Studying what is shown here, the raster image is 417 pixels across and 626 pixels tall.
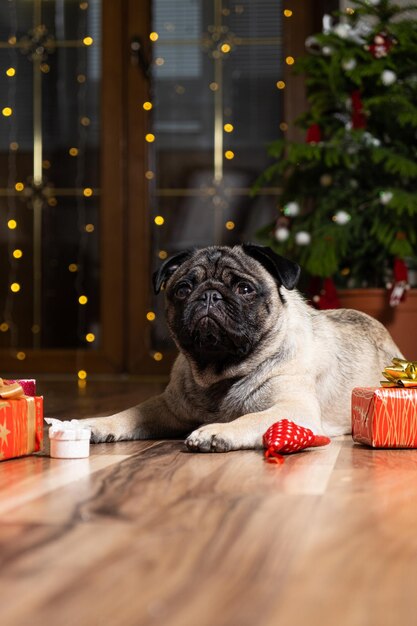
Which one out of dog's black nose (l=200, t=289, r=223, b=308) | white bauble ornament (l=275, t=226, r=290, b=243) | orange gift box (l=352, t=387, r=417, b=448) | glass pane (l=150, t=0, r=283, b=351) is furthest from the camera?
glass pane (l=150, t=0, r=283, b=351)

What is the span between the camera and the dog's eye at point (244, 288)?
2.43m

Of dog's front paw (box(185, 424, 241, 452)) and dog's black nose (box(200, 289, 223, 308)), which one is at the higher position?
dog's black nose (box(200, 289, 223, 308))

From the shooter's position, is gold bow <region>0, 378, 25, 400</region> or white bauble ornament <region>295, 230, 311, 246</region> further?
white bauble ornament <region>295, 230, 311, 246</region>

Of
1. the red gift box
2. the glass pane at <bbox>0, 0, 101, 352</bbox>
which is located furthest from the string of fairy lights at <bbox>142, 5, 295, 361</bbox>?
the red gift box

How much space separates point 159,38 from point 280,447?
14.5ft

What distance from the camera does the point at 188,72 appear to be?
19.7 feet

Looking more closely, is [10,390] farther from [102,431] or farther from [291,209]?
[291,209]

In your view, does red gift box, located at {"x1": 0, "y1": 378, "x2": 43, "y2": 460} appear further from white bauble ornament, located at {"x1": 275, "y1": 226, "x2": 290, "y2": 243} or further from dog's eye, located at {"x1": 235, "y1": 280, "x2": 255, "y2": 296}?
white bauble ornament, located at {"x1": 275, "y1": 226, "x2": 290, "y2": 243}

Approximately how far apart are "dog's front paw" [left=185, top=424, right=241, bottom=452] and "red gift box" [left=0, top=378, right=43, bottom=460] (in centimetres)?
36

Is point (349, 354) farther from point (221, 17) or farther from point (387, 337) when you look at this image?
point (221, 17)

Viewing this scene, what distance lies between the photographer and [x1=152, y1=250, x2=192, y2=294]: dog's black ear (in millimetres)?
2455

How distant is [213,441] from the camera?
7.08 feet

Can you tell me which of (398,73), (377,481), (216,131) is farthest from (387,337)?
(216,131)

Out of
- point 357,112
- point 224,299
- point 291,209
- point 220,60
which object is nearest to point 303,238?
point 291,209
